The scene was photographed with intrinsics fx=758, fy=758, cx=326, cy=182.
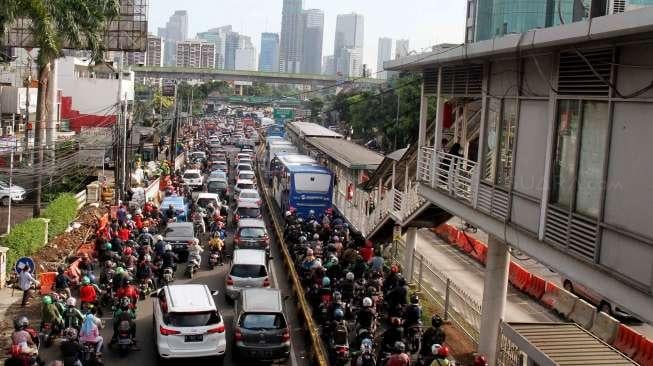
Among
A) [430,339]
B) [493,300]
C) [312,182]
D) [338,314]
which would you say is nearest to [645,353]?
[493,300]

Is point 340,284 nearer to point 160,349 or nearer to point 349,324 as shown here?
point 349,324

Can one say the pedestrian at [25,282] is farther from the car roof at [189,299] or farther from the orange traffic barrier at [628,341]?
the orange traffic barrier at [628,341]

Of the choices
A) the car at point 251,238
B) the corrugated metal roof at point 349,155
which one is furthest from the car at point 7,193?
the car at point 251,238

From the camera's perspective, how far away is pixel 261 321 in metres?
15.2

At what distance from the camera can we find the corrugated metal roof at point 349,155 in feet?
96.9

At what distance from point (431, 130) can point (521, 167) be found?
311 inches

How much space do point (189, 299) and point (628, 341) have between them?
10.0 meters

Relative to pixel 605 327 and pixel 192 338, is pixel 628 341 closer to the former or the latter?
pixel 605 327

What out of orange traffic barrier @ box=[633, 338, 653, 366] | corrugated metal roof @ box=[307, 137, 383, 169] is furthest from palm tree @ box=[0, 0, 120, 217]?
orange traffic barrier @ box=[633, 338, 653, 366]

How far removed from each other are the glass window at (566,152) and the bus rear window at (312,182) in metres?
22.0

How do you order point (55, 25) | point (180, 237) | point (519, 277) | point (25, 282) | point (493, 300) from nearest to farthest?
point (493, 300) < point (25, 282) < point (519, 277) < point (180, 237) < point (55, 25)

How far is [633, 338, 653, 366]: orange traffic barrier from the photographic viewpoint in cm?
1637

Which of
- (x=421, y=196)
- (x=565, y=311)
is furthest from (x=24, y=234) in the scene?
(x=565, y=311)

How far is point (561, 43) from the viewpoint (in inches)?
389
